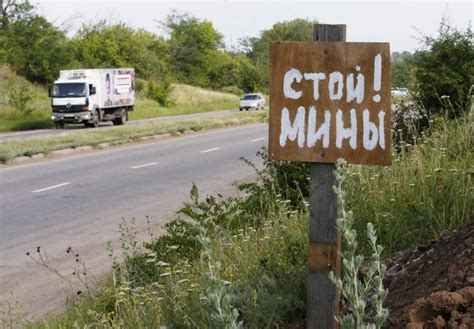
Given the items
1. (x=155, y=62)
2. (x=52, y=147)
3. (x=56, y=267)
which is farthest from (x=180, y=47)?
(x=56, y=267)

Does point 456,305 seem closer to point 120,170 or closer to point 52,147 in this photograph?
point 120,170

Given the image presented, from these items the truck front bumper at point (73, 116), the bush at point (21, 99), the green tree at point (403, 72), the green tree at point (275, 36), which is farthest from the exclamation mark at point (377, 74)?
the green tree at point (275, 36)

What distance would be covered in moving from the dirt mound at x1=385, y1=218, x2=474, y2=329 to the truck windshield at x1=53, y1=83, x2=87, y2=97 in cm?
3396

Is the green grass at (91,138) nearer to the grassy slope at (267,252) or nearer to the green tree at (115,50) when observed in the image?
the grassy slope at (267,252)

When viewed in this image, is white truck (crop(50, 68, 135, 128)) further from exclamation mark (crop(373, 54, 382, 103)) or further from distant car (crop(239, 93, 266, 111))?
exclamation mark (crop(373, 54, 382, 103))

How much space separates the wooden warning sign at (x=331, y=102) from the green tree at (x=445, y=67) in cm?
864

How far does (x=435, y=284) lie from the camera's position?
3.83m

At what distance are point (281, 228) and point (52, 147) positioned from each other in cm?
1739

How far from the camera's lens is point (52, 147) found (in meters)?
22.4

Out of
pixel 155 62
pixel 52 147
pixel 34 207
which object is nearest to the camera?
pixel 34 207

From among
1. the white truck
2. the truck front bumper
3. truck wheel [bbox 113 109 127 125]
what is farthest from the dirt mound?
truck wheel [bbox 113 109 127 125]

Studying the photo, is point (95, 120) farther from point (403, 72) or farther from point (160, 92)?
point (160, 92)

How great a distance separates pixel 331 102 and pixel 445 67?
9.53 metres

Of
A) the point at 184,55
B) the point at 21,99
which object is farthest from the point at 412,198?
the point at 184,55
